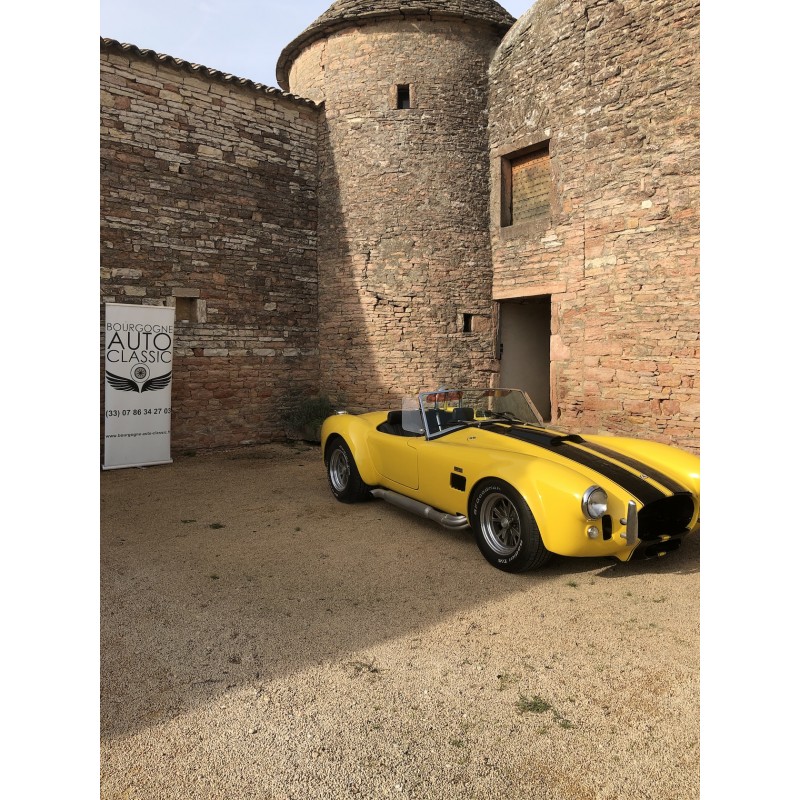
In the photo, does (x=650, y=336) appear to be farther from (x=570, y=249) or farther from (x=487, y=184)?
(x=487, y=184)

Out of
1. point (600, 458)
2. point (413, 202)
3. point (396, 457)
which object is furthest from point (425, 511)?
point (413, 202)

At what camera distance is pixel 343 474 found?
19.0 feet

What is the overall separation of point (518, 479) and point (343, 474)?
2452 mm

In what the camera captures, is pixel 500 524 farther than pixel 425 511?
No

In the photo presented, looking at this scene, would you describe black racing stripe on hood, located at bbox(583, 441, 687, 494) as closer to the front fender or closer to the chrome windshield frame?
the front fender

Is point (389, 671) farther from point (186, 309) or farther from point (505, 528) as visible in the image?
point (186, 309)

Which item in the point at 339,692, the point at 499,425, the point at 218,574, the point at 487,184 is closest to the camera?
the point at 339,692

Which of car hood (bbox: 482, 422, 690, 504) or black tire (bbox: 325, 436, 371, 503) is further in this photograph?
black tire (bbox: 325, 436, 371, 503)

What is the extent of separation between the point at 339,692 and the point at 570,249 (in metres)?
7.50

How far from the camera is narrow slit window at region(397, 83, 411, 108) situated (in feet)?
32.2

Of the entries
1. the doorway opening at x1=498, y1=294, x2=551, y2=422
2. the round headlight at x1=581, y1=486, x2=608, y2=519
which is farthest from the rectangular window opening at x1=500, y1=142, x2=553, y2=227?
the round headlight at x1=581, y1=486, x2=608, y2=519

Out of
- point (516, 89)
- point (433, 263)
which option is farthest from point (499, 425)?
point (516, 89)

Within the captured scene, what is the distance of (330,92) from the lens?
1008cm

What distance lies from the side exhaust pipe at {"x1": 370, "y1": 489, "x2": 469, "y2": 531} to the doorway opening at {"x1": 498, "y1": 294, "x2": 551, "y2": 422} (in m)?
5.57
